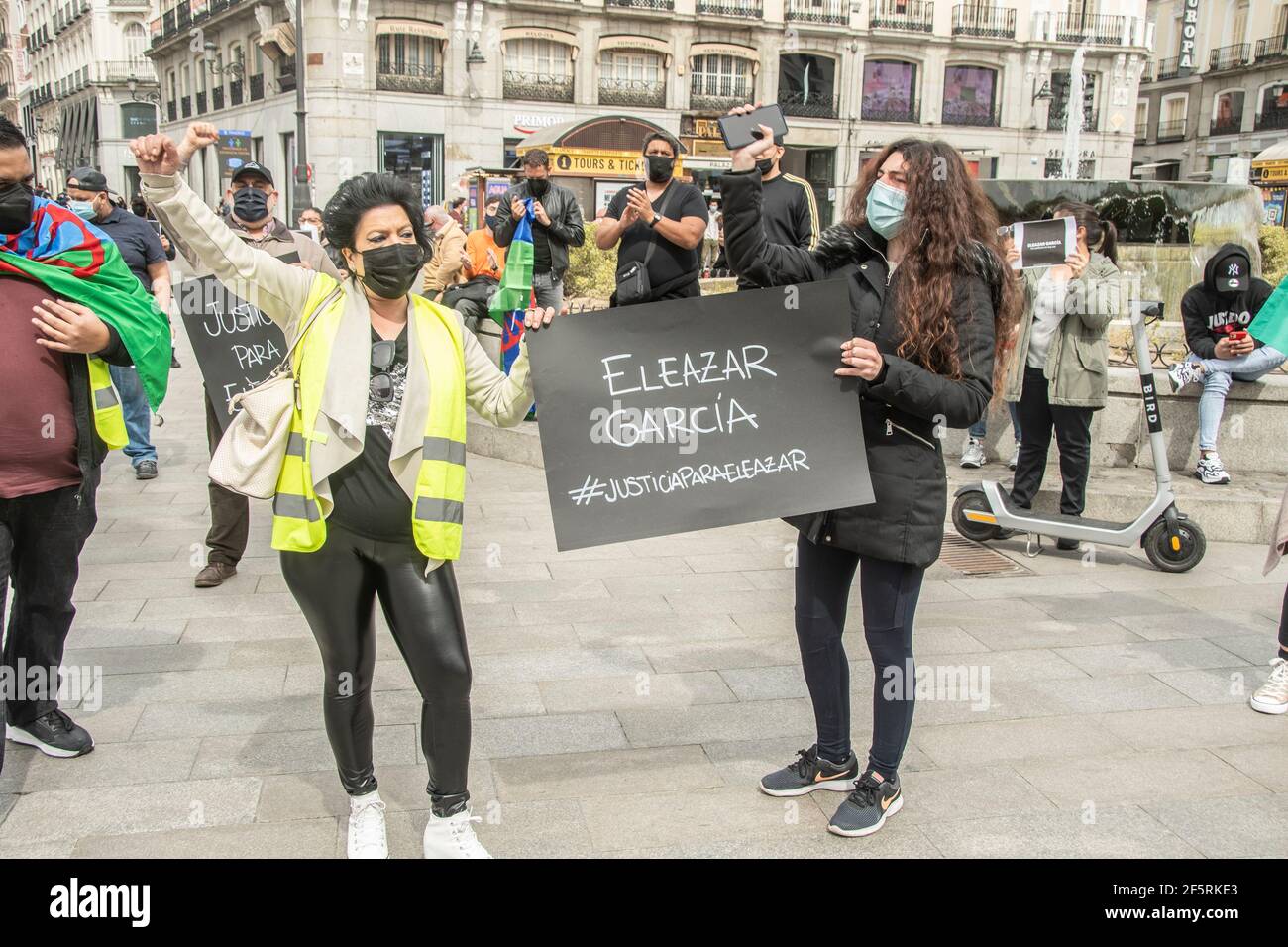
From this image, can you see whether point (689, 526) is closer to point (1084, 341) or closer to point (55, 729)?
point (55, 729)

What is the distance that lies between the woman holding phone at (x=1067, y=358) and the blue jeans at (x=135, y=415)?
5948mm

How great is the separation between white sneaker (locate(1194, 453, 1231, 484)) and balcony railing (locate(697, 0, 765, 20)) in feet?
104

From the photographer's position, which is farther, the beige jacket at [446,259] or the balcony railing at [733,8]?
the balcony railing at [733,8]

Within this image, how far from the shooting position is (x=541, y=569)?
6141 millimetres

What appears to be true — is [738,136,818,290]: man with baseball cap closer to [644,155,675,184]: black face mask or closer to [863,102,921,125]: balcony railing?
[644,155,675,184]: black face mask

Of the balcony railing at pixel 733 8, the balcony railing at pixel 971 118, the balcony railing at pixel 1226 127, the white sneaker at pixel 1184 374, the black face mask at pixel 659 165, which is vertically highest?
the balcony railing at pixel 733 8

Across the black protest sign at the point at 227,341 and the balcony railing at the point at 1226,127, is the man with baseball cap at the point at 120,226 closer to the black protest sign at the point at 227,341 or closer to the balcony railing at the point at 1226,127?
the black protest sign at the point at 227,341

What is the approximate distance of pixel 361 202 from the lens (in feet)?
9.88

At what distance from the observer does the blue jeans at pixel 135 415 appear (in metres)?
8.10

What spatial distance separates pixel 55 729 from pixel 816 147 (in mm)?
37280

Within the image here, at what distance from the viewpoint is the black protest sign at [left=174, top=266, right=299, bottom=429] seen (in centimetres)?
520

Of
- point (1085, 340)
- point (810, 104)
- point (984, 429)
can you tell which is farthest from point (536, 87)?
point (1085, 340)

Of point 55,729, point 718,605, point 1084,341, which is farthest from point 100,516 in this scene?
point 1084,341

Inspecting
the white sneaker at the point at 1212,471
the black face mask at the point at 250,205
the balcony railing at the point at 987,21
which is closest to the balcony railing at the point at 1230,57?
the balcony railing at the point at 987,21
